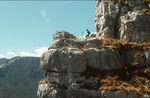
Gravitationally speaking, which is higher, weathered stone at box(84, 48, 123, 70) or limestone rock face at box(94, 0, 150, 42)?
limestone rock face at box(94, 0, 150, 42)

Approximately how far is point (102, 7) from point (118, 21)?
692cm

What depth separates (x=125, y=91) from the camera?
1488cm

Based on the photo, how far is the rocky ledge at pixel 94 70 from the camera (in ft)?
50.8

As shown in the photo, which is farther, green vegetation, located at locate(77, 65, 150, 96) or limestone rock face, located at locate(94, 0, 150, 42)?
limestone rock face, located at locate(94, 0, 150, 42)

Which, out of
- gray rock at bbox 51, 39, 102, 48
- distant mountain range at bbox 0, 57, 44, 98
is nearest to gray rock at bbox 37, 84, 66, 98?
gray rock at bbox 51, 39, 102, 48

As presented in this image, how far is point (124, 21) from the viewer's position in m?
25.2

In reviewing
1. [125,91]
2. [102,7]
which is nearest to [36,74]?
[102,7]

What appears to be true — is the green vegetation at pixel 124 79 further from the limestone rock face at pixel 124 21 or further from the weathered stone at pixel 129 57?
the limestone rock face at pixel 124 21

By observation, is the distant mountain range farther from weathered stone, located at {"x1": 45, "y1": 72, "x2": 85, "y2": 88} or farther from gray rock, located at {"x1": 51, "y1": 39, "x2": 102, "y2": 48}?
gray rock, located at {"x1": 51, "y1": 39, "x2": 102, "y2": 48}

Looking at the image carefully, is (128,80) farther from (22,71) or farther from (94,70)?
(22,71)

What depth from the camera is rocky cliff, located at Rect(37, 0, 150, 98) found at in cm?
1555

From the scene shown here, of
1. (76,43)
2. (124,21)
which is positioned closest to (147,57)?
(124,21)

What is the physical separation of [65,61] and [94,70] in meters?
4.91

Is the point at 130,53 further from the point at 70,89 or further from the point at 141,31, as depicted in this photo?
the point at 70,89
